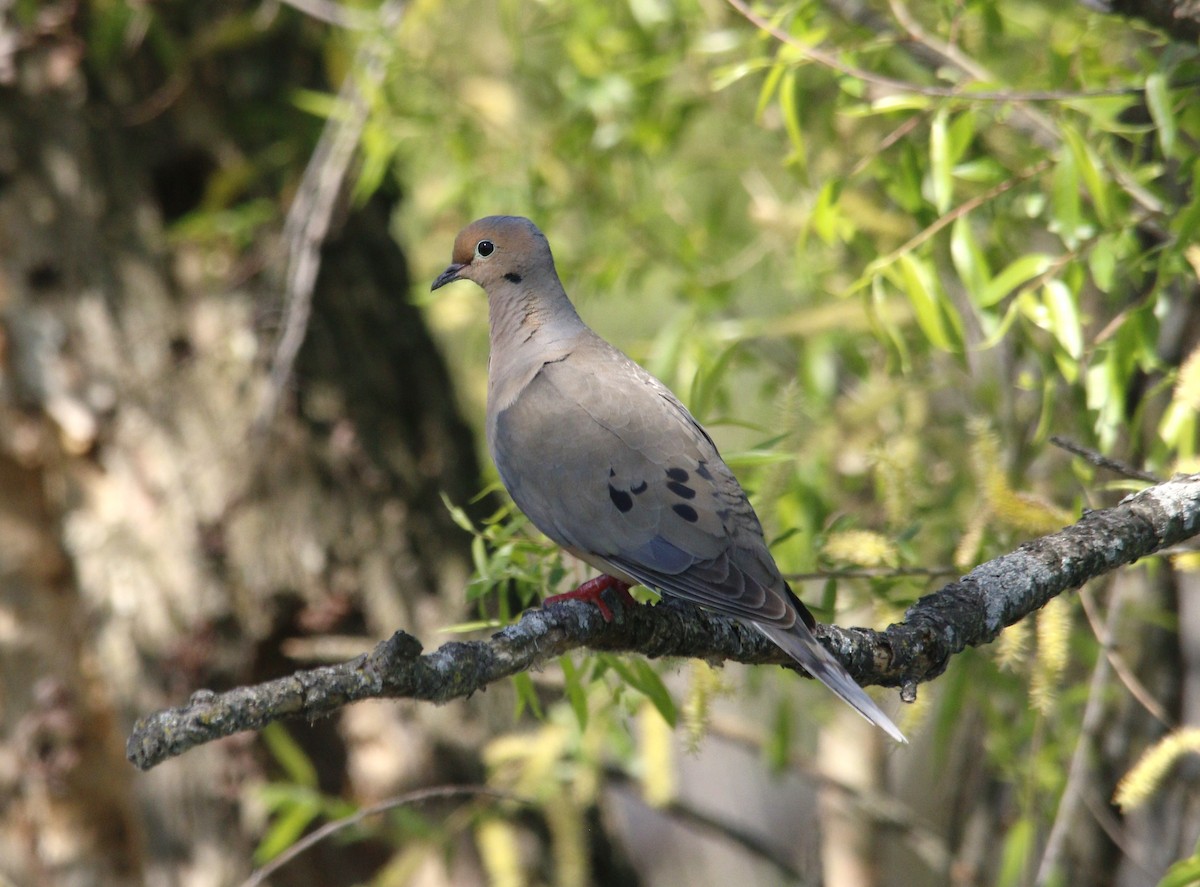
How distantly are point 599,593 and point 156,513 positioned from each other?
1833 millimetres

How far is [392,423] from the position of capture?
13.6 feet

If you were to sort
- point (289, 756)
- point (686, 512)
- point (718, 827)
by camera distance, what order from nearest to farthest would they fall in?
point (686, 512) < point (289, 756) < point (718, 827)

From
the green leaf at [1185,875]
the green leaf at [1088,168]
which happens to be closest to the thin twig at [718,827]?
the green leaf at [1185,875]

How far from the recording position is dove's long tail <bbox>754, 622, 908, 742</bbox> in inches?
82.5

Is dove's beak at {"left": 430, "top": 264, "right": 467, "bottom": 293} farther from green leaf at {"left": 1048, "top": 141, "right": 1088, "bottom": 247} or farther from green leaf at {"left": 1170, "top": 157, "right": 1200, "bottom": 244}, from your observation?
green leaf at {"left": 1170, "top": 157, "right": 1200, "bottom": 244}

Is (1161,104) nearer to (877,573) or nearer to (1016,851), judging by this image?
(877,573)

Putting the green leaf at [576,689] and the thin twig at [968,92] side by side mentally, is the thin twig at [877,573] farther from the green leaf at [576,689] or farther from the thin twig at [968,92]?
the thin twig at [968,92]

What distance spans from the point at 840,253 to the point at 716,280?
0.65 m

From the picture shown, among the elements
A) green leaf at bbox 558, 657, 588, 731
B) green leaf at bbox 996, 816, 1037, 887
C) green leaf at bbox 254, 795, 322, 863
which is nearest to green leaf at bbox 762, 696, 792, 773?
green leaf at bbox 996, 816, 1037, 887

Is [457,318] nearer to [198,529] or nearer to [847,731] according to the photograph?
[198,529]

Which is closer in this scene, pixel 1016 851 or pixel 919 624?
pixel 919 624

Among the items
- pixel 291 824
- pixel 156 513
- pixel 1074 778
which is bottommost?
pixel 1074 778

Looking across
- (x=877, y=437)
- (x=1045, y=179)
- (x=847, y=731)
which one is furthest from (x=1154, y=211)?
(x=847, y=731)

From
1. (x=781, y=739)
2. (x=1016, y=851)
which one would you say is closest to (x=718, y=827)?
(x=781, y=739)
